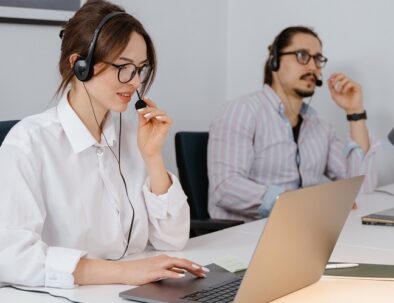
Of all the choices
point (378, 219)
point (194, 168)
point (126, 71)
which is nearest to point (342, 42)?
point (194, 168)

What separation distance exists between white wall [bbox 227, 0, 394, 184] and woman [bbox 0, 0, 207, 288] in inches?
64.2

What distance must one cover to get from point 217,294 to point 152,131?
22.7 inches

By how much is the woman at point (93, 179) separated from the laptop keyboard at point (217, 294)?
9 centimetres

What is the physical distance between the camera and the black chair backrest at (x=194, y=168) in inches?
105

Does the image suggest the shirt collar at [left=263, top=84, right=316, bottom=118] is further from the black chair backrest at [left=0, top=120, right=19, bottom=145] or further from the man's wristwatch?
the black chair backrest at [left=0, top=120, right=19, bottom=145]

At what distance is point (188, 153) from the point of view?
8.86ft

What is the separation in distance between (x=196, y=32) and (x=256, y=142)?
791mm

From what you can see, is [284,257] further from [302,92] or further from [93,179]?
[302,92]

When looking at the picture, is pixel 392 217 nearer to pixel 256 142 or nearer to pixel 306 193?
pixel 256 142

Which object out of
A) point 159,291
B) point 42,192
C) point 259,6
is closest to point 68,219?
point 42,192

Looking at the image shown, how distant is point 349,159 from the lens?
10.00ft

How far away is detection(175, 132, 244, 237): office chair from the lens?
267cm

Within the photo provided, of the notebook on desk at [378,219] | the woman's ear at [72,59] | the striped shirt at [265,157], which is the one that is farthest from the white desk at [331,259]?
the woman's ear at [72,59]

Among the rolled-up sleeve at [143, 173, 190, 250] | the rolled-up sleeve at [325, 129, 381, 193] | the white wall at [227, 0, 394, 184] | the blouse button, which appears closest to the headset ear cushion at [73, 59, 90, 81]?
the blouse button
